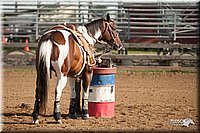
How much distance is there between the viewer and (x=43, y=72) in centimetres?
830

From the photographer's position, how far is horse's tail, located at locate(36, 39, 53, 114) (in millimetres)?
8289

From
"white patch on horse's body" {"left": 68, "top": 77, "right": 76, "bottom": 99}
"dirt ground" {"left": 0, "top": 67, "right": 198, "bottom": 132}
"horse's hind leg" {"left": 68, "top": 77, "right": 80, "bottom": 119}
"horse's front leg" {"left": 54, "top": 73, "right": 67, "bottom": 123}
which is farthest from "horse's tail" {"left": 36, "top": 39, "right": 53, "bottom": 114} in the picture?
"white patch on horse's body" {"left": 68, "top": 77, "right": 76, "bottom": 99}

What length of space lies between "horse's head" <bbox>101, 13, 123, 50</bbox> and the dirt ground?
146 centimetres

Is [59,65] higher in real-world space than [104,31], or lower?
lower

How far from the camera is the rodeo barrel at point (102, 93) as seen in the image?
930cm

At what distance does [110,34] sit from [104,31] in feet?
0.62

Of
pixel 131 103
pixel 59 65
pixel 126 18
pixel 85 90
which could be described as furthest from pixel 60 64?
pixel 126 18

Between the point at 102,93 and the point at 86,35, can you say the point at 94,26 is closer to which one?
the point at 86,35

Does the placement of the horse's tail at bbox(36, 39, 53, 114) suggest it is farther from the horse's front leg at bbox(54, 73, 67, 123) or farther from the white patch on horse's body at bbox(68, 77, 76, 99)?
the white patch on horse's body at bbox(68, 77, 76, 99)

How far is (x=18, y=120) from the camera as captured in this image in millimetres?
8961

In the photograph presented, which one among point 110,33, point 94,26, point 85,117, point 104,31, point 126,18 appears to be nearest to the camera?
point 85,117

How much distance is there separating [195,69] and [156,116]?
1070 centimetres

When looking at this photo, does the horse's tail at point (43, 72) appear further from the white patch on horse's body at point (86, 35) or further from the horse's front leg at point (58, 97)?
the white patch on horse's body at point (86, 35)

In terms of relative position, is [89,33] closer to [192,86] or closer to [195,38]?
[192,86]
